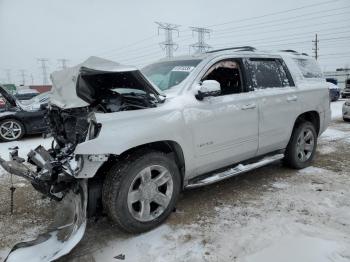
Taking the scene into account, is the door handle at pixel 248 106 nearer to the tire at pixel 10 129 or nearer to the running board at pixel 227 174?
the running board at pixel 227 174

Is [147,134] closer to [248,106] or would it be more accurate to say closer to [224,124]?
[224,124]

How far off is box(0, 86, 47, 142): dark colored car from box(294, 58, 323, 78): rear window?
6501 mm

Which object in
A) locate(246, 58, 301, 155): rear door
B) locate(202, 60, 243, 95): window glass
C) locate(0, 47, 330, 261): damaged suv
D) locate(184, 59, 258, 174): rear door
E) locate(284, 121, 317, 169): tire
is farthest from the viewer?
locate(284, 121, 317, 169): tire

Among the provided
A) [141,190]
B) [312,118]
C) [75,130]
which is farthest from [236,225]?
[312,118]

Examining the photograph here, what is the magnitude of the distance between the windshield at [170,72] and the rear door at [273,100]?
35.3 inches

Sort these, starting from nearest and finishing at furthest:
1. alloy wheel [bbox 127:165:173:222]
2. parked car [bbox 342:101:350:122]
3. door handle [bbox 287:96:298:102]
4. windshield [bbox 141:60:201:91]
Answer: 1. alloy wheel [bbox 127:165:173:222]
2. windshield [bbox 141:60:201:91]
3. door handle [bbox 287:96:298:102]
4. parked car [bbox 342:101:350:122]

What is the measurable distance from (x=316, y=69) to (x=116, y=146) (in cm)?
422

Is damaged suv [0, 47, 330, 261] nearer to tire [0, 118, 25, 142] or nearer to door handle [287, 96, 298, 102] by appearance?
door handle [287, 96, 298, 102]

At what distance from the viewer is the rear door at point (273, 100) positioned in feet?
14.0

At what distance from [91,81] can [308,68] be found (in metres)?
3.81

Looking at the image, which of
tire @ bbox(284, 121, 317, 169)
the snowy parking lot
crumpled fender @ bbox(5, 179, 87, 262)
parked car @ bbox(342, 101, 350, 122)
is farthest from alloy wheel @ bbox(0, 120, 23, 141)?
parked car @ bbox(342, 101, 350, 122)

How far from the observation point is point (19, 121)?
28.1 feet

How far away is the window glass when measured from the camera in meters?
3.95

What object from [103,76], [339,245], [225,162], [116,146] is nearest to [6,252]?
[116,146]
